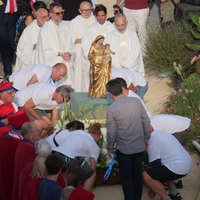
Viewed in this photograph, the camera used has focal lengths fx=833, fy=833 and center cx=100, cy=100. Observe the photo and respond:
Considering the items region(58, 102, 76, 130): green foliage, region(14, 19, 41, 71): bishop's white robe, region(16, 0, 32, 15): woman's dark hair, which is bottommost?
region(58, 102, 76, 130): green foliage

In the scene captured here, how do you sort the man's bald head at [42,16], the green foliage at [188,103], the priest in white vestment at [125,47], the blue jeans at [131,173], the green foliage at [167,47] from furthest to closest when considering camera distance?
the green foliage at [167,47] < the man's bald head at [42,16] < the priest in white vestment at [125,47] < the green foliage at [188,103] < the blue jeans at [131,173]

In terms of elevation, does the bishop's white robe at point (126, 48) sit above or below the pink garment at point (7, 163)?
above

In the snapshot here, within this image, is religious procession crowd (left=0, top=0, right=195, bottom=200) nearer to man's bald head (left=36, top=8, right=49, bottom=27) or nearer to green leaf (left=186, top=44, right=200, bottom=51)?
man's bald head (left=36, top=8, right=49, bottom=27)

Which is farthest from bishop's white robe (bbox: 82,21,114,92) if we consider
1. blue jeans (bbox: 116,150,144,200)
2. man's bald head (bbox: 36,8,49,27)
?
blue jeans (bbox: 116,150,144,200)

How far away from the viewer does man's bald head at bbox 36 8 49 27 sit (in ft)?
46.9

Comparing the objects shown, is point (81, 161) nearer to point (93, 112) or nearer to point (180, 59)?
point (93, 112)

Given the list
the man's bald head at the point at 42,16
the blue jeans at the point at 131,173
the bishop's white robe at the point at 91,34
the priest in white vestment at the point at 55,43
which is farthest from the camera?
the man's bald head at the point at 42,16

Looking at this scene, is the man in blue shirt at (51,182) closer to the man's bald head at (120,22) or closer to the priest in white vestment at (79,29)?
the man's bald head at (120,22)

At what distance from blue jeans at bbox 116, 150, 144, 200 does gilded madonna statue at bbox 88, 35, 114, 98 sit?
2333 millimetres

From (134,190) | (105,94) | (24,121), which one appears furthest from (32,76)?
(134,190)

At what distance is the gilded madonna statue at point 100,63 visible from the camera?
37.9ft

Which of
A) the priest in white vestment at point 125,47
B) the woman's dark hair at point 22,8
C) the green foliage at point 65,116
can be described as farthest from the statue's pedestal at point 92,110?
the woman's dark hair at point 22,8

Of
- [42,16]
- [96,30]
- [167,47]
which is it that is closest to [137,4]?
[167,47]

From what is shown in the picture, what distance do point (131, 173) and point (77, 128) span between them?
0.85 metres
